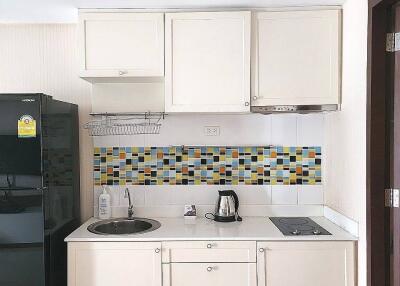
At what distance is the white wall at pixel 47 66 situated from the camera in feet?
9.61

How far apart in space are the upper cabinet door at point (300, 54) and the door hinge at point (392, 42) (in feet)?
1.70

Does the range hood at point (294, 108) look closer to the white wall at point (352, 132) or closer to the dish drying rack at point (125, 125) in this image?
the white wall at point (352, 132)

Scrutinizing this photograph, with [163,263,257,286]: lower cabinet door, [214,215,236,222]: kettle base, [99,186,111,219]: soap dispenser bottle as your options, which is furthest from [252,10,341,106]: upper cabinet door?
[99,186,111,219]: soap dispenser bottle

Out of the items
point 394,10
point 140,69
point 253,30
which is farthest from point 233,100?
point 394,10

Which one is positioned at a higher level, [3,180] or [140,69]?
[140,69]

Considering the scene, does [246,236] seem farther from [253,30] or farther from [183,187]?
[253,30]

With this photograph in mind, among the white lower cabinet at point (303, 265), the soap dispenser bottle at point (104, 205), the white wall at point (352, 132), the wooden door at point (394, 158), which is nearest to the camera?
the wooden door at point (394, 158)

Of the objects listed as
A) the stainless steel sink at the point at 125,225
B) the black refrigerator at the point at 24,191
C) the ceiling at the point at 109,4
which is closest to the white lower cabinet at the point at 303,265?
the stainless steel sink at the point at 125,225

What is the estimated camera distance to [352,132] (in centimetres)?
237

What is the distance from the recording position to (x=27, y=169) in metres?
2.26

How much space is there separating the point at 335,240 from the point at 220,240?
691 mm

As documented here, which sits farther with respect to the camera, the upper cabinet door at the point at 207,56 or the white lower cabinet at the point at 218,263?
the upper cabinet door at the point at 207,56

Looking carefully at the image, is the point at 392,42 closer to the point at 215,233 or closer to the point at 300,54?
the point at 300,54

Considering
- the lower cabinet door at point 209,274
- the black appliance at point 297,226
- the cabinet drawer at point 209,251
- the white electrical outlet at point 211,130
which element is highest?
the white electrical outlet at point 211,130
